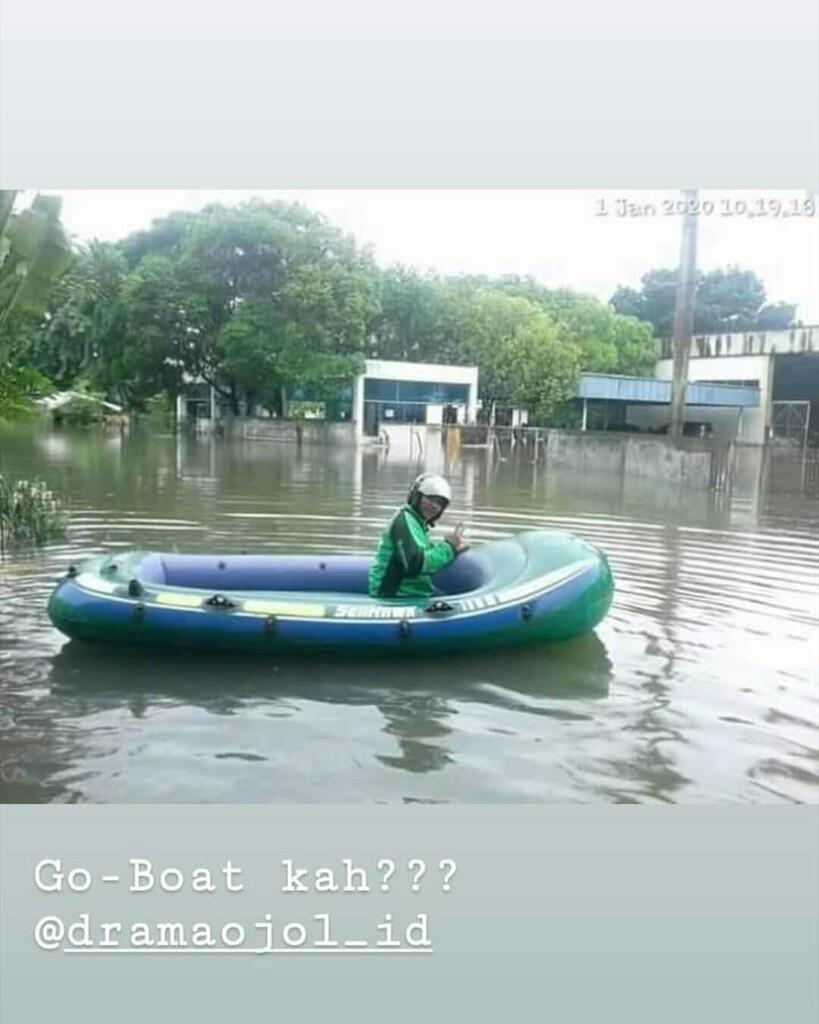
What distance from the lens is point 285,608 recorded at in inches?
129

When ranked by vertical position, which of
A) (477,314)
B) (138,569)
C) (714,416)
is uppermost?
(477,314)

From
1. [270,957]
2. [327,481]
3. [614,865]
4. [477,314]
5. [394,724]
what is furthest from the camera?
[477,314]

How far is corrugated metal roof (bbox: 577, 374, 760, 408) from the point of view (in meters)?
7.48

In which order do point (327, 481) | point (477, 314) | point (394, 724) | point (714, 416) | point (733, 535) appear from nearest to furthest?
point (394, 724), point (733, 535), point (714, 416), point (327, 481), point (477, 314)

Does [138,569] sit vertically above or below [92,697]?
above

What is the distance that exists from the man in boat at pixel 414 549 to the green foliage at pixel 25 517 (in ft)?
8.16

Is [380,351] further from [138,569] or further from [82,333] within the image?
[138,569]

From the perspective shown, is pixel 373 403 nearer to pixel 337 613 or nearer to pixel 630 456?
pixel 630 456

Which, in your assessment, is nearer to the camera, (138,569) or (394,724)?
(394,724)

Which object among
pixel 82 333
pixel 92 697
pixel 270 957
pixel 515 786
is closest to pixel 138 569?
pixel 92 697

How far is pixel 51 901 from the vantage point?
78.2 inches

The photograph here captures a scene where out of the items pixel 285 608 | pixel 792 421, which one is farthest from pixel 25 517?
pixel 792 421

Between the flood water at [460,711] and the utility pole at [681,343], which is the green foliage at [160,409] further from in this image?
the utility pole at [681,343]

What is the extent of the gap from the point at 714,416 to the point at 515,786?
18.8 ft
